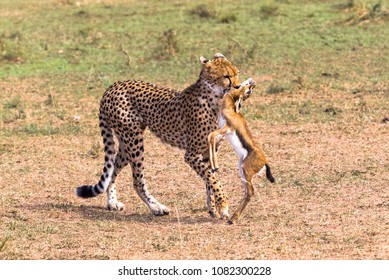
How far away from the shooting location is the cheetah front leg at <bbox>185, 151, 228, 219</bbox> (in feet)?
27.4

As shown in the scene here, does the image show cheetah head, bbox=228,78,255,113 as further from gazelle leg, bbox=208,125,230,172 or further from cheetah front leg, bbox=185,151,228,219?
cheetah front leg, bbox=185,151,228,219

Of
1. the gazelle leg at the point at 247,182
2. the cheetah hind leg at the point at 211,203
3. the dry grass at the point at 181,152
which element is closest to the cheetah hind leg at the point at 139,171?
the dry grass at the point at 181,152

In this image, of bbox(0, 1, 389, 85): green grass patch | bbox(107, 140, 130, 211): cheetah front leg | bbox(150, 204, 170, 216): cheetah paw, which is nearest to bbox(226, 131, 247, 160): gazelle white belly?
bbox(150, 204, 170, 216): cheetah paw

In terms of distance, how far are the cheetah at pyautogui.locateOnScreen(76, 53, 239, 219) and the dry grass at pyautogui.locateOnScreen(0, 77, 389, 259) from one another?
0.56 ft

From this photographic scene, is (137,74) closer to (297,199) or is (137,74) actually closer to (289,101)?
(289,101)

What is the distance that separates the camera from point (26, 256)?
24.4 ft

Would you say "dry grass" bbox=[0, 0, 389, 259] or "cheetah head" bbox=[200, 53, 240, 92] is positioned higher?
"cheetah head" bbox=[200, 53, 240, 92]

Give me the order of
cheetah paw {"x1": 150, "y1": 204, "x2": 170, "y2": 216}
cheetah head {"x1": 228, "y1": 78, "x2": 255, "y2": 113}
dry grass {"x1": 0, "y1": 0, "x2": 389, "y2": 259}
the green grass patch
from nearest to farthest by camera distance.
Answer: dry grass {"x1": 0, "y1": 0, "x2": 389, "y2": 259}, cheetah head {"x1": 228, "y1": 78, "x2": 255, "y2": 113}, cheetah paw {"x1": 150, "y1": 204, "x2": 170, "y2": 216}, the green grass patch

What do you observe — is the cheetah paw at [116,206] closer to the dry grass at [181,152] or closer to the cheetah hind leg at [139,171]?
the dry grass at [181,152]

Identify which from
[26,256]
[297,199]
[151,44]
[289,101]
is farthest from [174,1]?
[26,256]

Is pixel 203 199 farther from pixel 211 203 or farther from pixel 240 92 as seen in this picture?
pixel 240 92

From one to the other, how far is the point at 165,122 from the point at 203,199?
2.34ft

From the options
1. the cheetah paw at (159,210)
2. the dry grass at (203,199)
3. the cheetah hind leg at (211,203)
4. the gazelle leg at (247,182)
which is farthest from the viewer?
the cheetah paw at (159,210)

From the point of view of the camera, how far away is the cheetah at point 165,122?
850 centimetres
